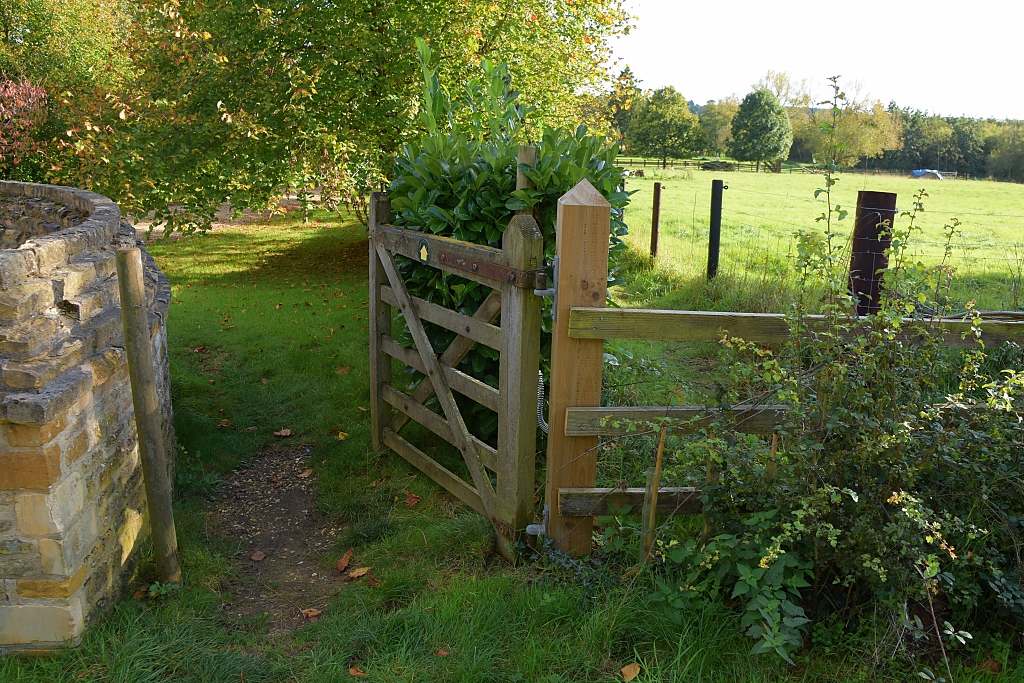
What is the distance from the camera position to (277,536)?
4898 millimetres

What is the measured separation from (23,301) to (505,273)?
215 centimetres

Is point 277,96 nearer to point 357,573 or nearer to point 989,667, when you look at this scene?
point 357,573

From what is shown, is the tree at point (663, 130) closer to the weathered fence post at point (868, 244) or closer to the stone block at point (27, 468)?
the weathered fence post at point (868, 244)

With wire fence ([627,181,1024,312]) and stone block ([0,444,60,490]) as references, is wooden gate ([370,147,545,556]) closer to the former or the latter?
wire fence ([627,181,1024,312])

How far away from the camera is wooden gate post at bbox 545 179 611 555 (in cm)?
358

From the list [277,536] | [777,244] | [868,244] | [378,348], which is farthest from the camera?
[777,244]

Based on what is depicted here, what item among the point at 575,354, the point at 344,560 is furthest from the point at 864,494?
the point at 344,560

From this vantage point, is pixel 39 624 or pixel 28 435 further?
pixel 39 624

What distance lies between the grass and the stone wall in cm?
21

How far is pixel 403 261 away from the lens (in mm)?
5414

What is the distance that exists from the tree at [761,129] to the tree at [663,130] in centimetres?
585

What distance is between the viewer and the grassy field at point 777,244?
8875 mm

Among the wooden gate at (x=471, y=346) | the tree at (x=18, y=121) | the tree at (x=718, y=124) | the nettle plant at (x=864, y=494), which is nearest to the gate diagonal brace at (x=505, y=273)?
the wooden gate at (x=471, y=346)

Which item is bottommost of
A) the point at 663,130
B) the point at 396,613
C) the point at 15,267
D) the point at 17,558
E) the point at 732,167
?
the point at 396,613
